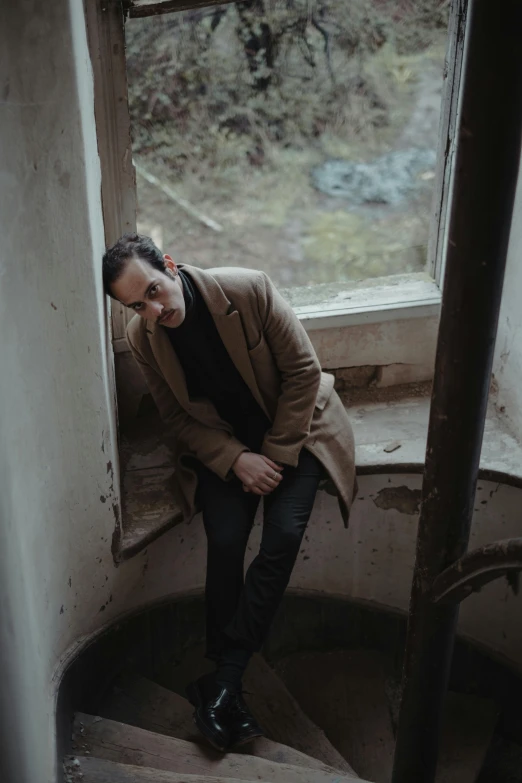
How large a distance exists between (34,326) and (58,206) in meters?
0.27

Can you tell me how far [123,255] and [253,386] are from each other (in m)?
0.54

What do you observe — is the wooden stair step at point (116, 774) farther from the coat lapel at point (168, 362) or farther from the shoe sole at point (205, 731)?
the coat lapel at point (168, 362)

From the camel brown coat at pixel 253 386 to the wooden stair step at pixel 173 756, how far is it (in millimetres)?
608

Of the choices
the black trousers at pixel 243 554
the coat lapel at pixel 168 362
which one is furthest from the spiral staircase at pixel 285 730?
the coat lapel at pixel 168 362

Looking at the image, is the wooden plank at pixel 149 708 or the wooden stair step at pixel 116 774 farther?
the wooden plank at pixel 149 708

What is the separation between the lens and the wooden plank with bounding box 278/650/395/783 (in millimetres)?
2574

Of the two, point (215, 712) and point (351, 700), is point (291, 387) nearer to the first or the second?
point (215, 712)

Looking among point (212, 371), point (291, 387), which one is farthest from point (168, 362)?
point (291, 387)

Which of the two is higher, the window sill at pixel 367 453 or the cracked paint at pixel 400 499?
the window sill at pixel 367 453

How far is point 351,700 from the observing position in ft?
8.94

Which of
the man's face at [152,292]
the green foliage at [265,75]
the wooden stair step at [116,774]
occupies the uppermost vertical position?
the green foliage at [265,75]

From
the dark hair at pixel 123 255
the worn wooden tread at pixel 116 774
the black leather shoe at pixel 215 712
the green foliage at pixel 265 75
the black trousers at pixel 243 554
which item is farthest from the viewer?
the green foliage at pixel 265 75

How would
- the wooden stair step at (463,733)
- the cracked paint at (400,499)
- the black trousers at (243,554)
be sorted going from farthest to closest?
the cracked paint at (400,499) → the wooden stair step at (463,733) → the black trousers at (243,554)

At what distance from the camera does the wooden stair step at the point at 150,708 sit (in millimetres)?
2375
